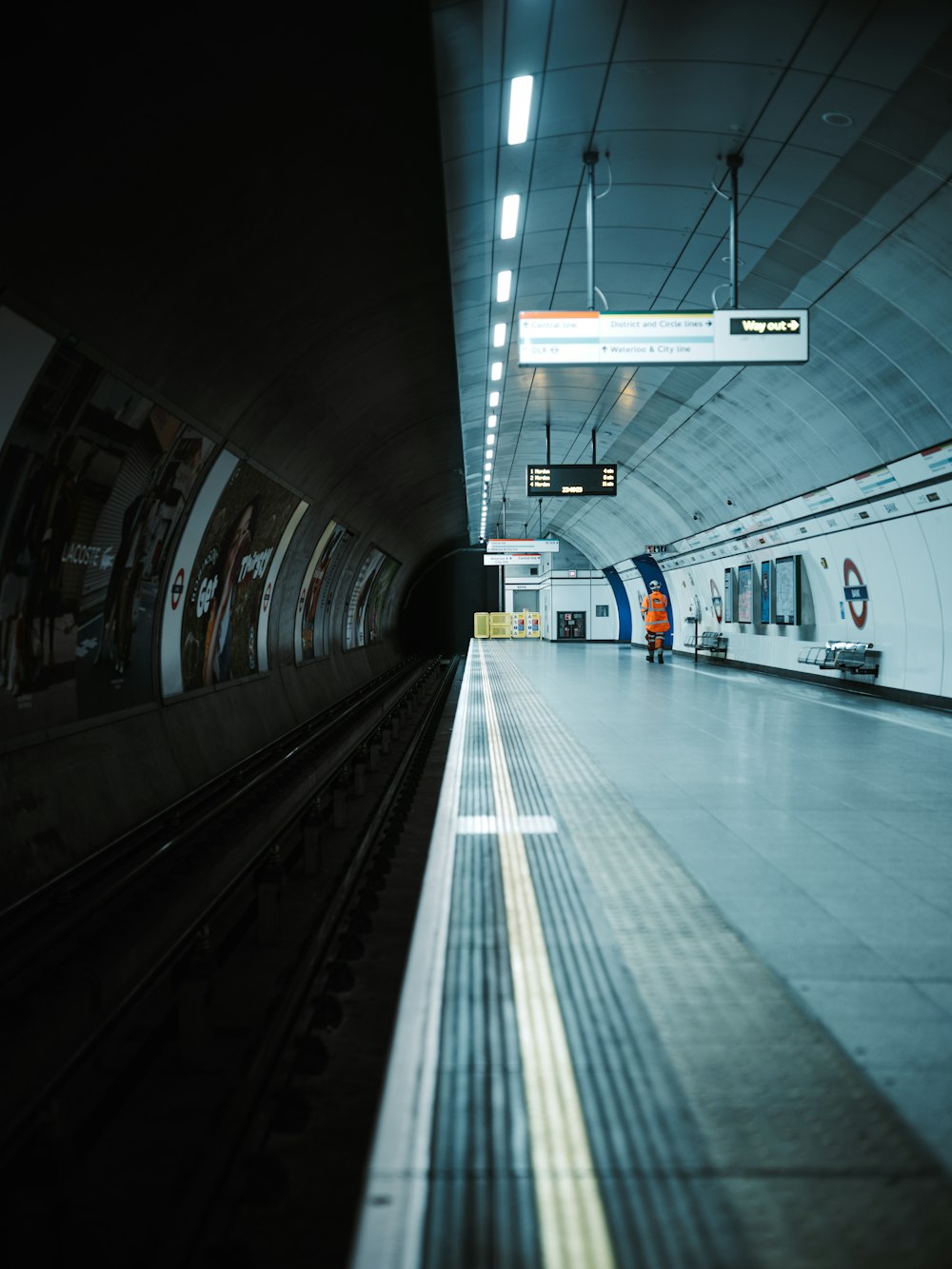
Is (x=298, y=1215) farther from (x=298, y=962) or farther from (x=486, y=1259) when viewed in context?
(x=298, y=962)

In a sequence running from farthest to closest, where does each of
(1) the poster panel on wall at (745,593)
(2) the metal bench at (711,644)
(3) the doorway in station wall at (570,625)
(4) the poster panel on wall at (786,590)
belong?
(3) the doorway in station wall at (570,625)
(2) the metal bench at (711,644)
(1) the poster panel on wall at (745,593)
(4) the poster panel on wall at (786,590)

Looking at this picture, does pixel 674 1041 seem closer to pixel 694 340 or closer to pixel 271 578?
pixel 694 340

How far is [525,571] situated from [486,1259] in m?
45.6

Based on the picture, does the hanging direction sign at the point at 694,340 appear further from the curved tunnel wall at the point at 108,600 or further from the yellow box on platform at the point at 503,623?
the yellow box on platform at the point at 503,623

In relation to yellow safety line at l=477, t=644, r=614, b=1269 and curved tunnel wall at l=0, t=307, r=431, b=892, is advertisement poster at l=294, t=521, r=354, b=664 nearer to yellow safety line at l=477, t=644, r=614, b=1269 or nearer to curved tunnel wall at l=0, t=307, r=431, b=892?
curved tunnel wall at l=0, t=307, r=431, b=892

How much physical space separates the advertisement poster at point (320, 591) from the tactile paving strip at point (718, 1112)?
1168cm

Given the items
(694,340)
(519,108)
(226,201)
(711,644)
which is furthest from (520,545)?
(226,201)

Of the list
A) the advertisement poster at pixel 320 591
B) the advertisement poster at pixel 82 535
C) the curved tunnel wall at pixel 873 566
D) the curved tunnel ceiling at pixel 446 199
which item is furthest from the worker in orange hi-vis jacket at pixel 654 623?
the advertisement poster at pixel 82 535

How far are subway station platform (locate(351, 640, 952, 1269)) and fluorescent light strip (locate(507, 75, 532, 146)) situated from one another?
16.5 feet

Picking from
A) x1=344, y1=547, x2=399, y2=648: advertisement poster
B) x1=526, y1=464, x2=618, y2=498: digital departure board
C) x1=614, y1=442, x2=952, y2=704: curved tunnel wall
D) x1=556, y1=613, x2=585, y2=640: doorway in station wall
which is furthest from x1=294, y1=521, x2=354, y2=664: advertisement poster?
x1=556, y1=613, x2=585, y2=640: doorway in station wall

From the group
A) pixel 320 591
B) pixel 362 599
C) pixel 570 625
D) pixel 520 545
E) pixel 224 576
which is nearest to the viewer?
pixel 224 576

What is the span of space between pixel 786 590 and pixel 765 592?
4.61 ft

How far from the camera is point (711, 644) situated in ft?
80.7

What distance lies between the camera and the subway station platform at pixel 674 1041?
2.33 m
